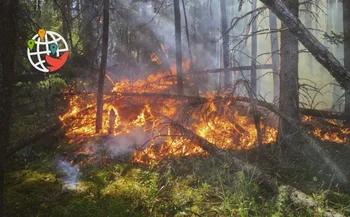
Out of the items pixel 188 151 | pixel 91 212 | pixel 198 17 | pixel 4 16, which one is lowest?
pixel 91 212

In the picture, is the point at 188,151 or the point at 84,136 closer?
the point at 188,151

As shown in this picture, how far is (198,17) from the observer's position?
28781 mm

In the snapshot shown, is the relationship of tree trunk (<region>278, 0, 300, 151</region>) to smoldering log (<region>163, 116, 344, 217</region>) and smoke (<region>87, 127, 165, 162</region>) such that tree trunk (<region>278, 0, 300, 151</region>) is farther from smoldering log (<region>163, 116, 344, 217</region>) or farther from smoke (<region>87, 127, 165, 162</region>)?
smoke (<region>87, 127, 165, 162</region>)

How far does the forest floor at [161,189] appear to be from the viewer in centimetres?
430

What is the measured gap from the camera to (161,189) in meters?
5.10

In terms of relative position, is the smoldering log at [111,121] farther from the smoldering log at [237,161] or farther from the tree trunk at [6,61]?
the tree trunk at [6,61]

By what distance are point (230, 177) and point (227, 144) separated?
83.1 inches

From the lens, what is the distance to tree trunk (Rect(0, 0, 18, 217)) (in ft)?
13.2

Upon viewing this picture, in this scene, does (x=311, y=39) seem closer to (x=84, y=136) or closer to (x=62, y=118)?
(x=84, y=136)

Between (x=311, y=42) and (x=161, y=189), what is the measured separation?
152 inches

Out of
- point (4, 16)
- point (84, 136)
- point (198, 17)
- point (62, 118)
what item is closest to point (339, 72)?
point (4, 16)

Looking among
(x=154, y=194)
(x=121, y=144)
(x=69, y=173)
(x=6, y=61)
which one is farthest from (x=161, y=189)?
(x=6, y=61)

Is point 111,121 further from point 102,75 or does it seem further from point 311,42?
point 311,42

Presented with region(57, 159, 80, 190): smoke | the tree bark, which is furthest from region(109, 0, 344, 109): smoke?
the tree bark
